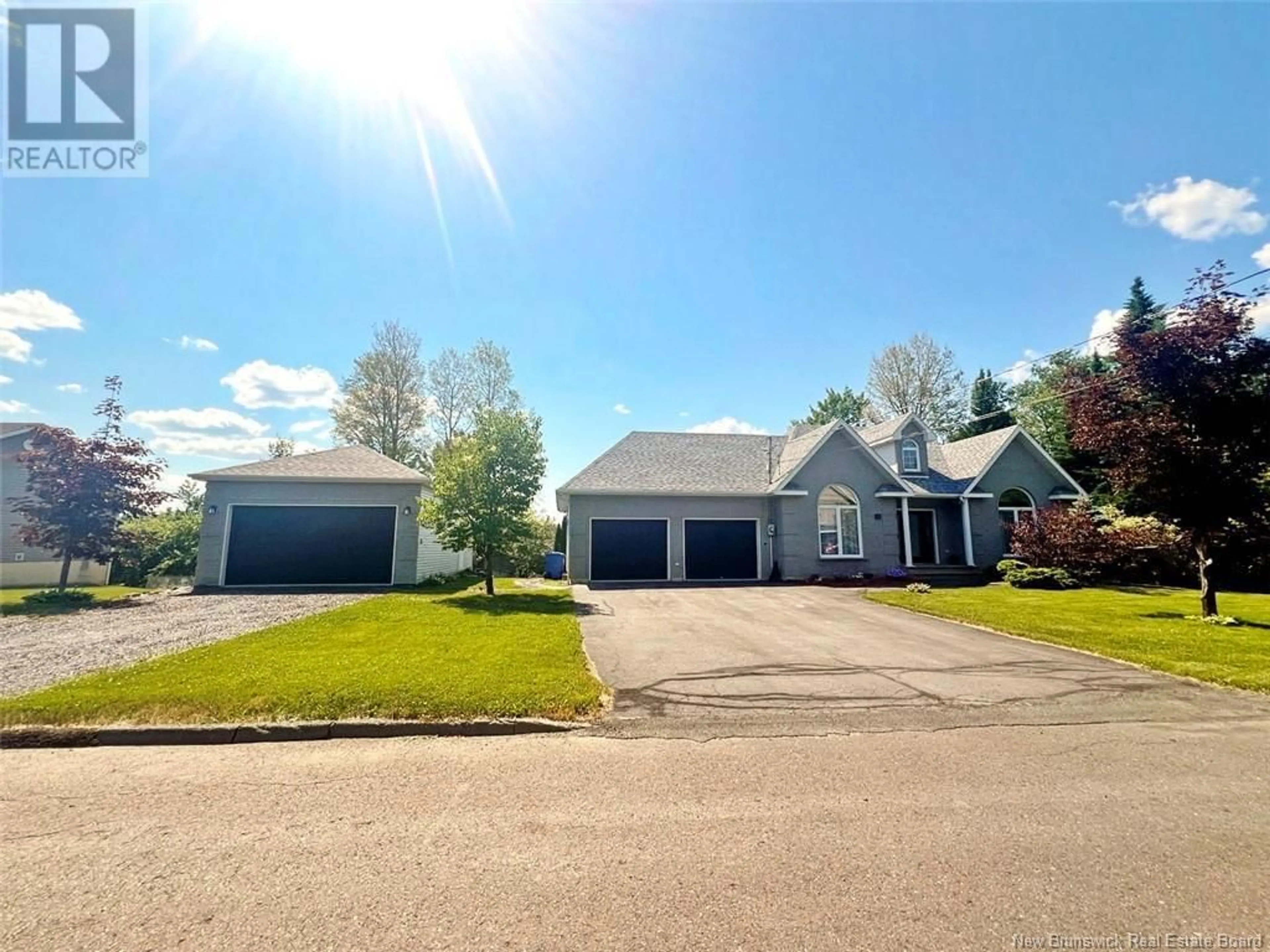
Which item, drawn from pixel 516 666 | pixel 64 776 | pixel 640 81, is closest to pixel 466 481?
pixel 516 666

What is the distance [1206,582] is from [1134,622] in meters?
2.05

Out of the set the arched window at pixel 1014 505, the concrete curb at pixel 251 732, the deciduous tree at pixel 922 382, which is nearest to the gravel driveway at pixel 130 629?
the concrete curb at pixel 251 732

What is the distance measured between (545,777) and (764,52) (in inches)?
440

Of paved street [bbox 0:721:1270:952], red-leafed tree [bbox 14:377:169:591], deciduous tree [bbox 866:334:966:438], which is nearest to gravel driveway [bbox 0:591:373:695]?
red-leafed tree [bbox 14:377:169:591]

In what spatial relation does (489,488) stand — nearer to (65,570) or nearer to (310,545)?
(310,545)

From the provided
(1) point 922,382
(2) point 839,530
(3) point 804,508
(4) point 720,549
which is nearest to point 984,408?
(1) point 922,382

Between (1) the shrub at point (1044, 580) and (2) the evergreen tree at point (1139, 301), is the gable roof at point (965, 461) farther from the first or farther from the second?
(2) the evergreen tree at point (1139, 301)

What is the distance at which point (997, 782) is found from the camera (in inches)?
150

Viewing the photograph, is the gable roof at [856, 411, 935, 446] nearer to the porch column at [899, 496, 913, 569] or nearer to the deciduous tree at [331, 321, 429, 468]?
the porch column at [899, 496, 913, 569]

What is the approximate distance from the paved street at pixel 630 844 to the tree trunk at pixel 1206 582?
8.80 metres

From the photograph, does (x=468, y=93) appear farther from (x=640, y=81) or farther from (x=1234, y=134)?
(x=1234, y=134)

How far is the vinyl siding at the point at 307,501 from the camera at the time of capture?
648 inches

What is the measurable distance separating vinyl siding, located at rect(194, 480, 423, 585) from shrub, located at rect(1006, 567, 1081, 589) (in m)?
19.4

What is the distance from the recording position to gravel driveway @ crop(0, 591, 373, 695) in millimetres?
6914
